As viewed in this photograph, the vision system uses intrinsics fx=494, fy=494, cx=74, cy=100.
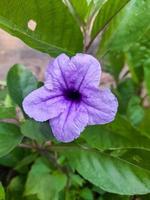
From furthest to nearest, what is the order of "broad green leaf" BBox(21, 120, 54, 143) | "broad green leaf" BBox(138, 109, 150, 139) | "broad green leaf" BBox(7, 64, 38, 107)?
"broad green leaf" BBox(138, 109, 150, 139)
"broad green leaf" BBox(7, 64, 38, 107)
"broad green leaf" BBox(21, 120, 54, 143)

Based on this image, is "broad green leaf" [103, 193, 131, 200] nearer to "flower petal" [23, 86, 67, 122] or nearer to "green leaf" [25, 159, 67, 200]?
"green leaf" [25, 159, 67, 200]

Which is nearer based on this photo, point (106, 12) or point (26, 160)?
point (106, 12)

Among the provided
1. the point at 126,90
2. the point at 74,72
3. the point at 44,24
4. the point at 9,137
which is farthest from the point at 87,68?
the point at 126,90

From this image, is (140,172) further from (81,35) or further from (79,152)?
(81,35)

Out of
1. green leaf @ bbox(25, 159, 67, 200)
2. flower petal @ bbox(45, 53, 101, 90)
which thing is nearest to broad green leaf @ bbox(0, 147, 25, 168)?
green leaf @ bbox(25, 159, 67, 200)

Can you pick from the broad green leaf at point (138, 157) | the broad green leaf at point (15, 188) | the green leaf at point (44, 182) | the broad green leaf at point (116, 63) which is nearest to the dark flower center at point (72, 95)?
the broad green leaf at point (138, 157)

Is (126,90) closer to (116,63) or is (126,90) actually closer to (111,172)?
(116,63)

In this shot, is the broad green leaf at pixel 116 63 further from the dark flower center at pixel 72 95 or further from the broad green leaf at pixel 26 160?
the dark flower center at pixel 72 95
